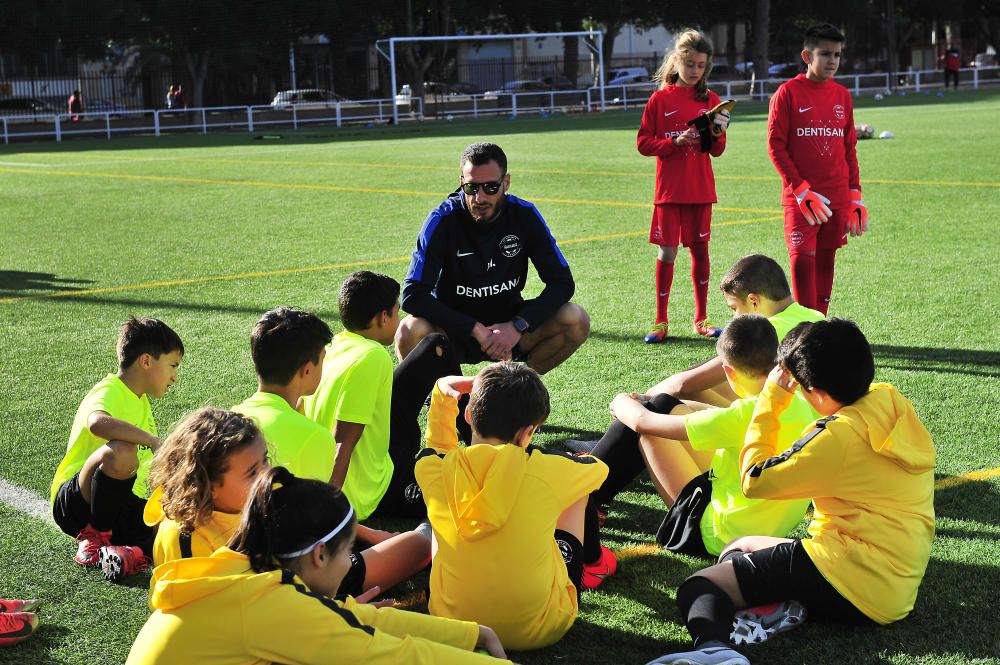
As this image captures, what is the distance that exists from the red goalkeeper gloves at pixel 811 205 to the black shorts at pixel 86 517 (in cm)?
454

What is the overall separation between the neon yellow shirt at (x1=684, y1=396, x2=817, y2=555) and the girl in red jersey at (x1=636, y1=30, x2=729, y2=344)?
12.1 ft

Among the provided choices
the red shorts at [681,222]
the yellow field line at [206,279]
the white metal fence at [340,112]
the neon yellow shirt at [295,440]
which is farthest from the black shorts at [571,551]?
the white metal fence at [340,112]

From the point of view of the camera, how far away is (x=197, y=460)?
3.03 m

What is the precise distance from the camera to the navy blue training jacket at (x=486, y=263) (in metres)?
5.80

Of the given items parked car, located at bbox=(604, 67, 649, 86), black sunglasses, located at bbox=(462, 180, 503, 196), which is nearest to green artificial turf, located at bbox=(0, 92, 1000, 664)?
black sunglasses, located at bbox=(462, 180, 503, 196)

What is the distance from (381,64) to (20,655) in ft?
175

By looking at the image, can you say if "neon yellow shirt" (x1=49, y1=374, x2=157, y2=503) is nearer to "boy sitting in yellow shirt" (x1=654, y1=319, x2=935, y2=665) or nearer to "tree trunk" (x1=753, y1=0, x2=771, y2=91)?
"boy sitting in yellow shirt" (x1=654, y1=319, x2=935, y2=665)

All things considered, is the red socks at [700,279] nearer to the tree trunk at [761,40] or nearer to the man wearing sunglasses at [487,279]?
the man wearing sunglasses at [487,279]

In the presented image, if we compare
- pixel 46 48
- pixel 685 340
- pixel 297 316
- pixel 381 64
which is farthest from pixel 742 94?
pixel 297 316

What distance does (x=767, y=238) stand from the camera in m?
11.5

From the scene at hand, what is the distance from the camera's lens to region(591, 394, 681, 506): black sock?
177 inches

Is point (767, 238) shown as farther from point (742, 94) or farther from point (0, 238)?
point (742, 94)

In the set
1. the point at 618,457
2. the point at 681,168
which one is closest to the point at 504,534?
the point at 618,457

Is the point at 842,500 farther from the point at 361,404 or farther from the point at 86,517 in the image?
the point at 86,517
